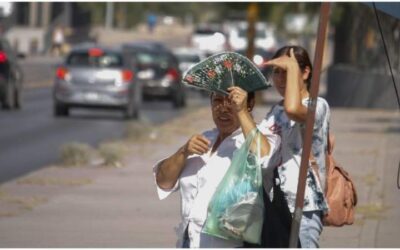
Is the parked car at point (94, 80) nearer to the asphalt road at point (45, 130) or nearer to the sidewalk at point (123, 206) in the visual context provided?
the asphalt road at point (45, 130)

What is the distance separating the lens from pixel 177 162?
6125 mm

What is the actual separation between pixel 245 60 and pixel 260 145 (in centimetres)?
39

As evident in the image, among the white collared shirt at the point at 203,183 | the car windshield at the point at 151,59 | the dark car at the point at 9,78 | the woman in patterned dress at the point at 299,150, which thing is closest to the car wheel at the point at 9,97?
the dark car at the point at 9,78

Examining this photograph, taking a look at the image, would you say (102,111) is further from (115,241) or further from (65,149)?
(115,241)

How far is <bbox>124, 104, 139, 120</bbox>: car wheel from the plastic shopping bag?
75.1 ft

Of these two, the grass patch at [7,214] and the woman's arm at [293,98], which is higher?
the woman's arm at [293,98]

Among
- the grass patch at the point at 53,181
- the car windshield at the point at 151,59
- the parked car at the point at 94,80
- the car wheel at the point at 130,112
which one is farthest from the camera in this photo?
the car windshield at the point at 151,59

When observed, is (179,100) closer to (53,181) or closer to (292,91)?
(53,181)

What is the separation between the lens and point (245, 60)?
19.7ft

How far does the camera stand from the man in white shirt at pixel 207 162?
6.00 metres

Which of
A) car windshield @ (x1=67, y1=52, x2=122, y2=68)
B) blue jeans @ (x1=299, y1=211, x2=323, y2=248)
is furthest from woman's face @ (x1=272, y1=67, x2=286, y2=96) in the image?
car windshield @ (x1=67, y1=52, x2=122, y2=68)

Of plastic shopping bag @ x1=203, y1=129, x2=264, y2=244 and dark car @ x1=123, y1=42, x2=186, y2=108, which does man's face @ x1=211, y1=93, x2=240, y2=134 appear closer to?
plastic shopping bag @ x1=203, y1=129, x2=264, y2=244

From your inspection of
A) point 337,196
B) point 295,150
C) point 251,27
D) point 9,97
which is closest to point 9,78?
point 9,97

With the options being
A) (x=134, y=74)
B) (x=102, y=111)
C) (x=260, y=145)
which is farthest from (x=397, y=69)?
(x=102, y=111)
